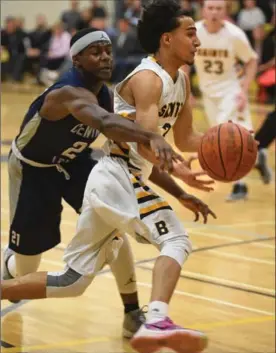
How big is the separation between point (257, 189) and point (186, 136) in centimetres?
582

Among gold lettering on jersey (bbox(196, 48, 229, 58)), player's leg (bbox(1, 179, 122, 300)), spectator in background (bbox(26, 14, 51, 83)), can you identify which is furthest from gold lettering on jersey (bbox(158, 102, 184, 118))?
spectator in background (bbox(26, 14, 51, 83))

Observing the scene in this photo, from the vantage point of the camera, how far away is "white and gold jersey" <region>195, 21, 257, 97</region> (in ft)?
31.6

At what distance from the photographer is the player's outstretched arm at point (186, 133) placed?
5039mm

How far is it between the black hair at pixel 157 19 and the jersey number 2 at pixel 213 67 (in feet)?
16.4

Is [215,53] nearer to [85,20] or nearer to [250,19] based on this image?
[250,19]

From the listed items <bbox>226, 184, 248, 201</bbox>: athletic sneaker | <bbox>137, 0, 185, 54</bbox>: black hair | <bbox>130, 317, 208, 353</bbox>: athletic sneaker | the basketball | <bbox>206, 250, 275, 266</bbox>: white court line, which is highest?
<bbox>137, 0, 185, 54</bbox>: black hair

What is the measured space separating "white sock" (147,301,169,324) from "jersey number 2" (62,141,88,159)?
1.52 meters

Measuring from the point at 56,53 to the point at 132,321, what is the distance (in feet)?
53.8

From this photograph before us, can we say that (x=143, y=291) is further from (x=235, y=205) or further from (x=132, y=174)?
(x=235, y=205)

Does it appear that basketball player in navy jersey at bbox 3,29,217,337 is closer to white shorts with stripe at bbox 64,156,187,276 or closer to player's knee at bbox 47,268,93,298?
white shorts with stripe at bbox 64,156,187,276

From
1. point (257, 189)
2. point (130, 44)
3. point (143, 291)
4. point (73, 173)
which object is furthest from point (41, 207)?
point (130, 44)

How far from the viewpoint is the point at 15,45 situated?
2230 cm

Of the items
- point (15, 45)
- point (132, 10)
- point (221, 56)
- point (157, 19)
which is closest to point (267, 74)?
point (132, 10)

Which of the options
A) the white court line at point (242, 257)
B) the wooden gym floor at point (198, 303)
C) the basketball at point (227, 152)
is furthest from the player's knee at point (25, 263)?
the white court line at point (242, 257)
